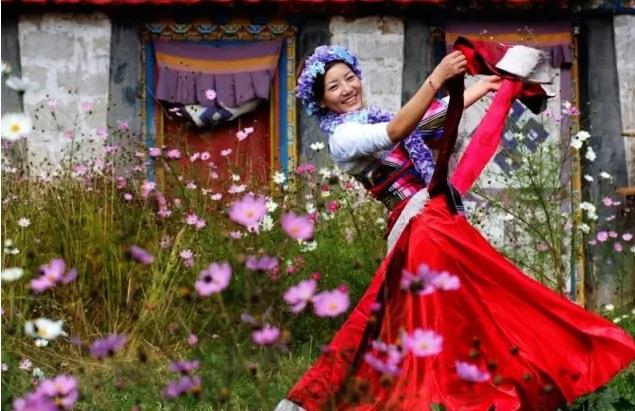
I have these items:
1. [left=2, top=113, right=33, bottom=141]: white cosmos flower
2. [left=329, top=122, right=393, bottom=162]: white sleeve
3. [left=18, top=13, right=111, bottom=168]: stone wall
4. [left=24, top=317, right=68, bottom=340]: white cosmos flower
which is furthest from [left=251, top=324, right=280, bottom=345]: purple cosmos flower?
[left=18, top=13, right=111, bottom=168]: stone wall

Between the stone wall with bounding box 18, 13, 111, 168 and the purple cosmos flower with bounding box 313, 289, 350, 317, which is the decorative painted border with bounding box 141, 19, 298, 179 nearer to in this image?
the stone wall with bounding box 18, 13, 111, 168

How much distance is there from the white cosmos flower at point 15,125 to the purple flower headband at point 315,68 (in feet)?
3.68

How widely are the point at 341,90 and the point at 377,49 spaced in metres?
5.11

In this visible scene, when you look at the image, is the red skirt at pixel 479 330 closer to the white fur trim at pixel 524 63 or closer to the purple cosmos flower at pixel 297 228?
the white fur trim at pixel 524 63

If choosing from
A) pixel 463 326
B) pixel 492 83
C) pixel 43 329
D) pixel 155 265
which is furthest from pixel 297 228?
pixel 155 265

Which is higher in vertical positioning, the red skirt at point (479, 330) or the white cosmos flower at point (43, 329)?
the white cosmos flower at point (43, 329)

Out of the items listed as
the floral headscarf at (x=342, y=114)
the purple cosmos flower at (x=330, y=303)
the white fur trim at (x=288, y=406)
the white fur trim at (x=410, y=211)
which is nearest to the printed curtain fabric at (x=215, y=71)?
the floral headscarf at (x=342, y=114)

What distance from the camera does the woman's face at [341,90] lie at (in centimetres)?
387

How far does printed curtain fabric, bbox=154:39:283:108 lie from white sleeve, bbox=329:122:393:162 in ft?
16.5

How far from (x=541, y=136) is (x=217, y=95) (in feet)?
7.61

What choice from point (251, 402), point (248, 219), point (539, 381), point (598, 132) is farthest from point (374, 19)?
point (248, 219)

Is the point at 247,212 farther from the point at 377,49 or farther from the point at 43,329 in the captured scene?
the point at 377,49

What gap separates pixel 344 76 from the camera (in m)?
3.91

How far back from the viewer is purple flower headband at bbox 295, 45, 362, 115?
389 cm
